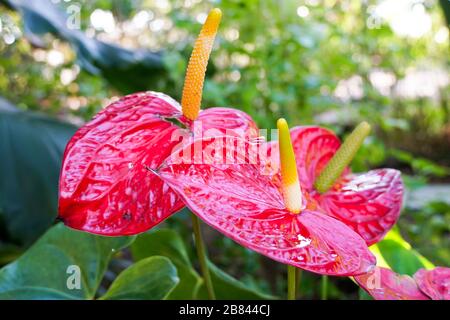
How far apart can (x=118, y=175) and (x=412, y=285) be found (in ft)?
0.79

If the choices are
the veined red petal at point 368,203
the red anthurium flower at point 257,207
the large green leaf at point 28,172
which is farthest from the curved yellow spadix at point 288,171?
the large green leaf at point 28,172

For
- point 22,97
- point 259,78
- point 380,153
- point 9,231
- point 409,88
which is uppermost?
point 409,88

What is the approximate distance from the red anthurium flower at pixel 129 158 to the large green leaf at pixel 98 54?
0.62 m

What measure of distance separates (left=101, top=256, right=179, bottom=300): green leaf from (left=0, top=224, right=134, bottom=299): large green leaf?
0.10ft

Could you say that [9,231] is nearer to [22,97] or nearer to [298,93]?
[298,93]

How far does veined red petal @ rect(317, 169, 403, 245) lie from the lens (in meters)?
0.42

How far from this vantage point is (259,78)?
3.38 ft

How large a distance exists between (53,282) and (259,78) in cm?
66

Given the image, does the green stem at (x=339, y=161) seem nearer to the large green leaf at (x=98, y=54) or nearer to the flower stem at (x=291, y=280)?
the flower stem at (x=291, y=280)

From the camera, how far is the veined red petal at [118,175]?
32 cm

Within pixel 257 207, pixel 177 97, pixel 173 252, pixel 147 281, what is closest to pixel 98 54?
pixel 177 97

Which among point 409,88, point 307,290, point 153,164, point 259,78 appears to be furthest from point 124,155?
point 409,88

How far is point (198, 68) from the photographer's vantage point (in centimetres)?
41

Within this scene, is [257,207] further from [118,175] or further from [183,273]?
[183,273]
